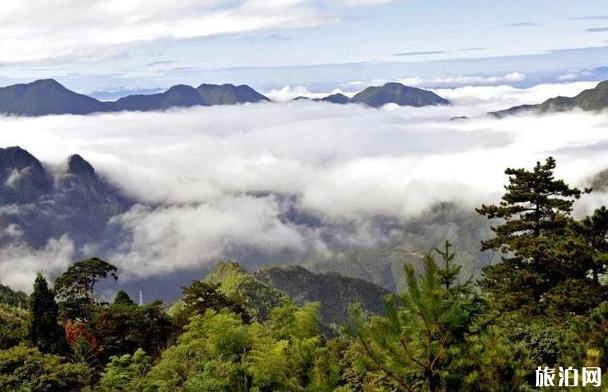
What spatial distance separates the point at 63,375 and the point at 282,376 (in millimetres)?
12282

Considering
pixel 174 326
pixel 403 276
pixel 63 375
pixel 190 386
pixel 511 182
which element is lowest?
pixel 174 326

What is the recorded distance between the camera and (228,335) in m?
30.6

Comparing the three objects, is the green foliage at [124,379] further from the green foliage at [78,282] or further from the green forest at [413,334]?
the green foliage at [78,282]

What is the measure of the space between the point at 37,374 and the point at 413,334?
25191 millimetres

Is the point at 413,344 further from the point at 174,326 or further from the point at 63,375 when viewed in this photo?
the point at 174,326

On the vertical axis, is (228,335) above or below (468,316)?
below

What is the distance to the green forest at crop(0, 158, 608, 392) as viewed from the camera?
12562 mm

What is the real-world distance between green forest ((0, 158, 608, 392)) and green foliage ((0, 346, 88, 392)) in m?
0.07

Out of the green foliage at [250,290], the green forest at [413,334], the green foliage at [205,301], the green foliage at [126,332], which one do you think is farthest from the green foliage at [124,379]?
the green foliage at [250,290]

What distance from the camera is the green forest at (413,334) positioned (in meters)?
12.6

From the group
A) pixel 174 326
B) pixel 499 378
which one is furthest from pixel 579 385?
pixel 174 326

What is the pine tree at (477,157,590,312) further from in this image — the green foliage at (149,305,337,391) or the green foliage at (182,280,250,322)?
the green foliage at (182,280,250,322)

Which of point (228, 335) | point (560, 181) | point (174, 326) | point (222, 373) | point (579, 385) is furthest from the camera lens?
point (174, 326)

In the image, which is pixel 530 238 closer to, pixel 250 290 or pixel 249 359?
pixel 249 359
